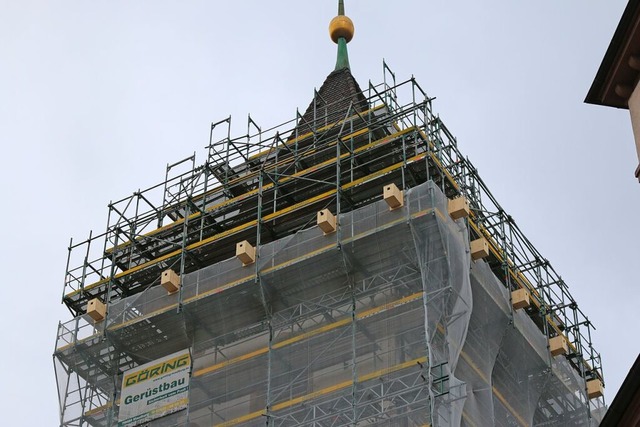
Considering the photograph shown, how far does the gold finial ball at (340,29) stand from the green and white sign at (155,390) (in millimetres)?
20469

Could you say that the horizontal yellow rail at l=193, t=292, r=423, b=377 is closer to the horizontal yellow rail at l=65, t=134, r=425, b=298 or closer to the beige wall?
the horizontal yellow rail at l=65, t=134, r=425, b=298

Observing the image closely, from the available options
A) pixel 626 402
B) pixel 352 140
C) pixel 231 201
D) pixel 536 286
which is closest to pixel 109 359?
pixel 231 201

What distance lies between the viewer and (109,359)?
156 feet

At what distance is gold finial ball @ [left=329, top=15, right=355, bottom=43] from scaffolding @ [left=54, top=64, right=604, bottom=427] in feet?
34.1

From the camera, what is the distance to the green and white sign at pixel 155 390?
45344 mm

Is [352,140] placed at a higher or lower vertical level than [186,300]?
higher

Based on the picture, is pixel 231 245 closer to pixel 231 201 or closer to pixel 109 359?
pixel 231 201

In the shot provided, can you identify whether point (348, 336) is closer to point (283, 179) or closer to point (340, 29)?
point (283, 179)

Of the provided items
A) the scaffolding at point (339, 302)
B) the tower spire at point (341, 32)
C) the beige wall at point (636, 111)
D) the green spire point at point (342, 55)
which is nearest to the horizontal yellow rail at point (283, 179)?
the scaffolding at point (339, 302)

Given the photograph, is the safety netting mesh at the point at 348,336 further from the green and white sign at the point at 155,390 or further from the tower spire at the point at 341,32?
the tower spire at the point at 341,32

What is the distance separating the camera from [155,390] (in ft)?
151

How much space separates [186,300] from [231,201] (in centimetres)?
478

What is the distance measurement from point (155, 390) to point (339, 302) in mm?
6034

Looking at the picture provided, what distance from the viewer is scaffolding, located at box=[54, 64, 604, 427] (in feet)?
138
